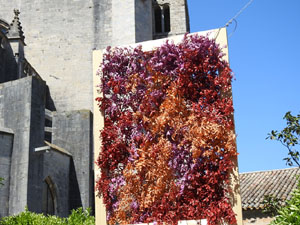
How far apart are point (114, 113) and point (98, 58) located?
1035mm

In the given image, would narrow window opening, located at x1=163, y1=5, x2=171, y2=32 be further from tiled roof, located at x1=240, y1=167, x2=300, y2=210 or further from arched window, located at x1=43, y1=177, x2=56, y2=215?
arched window, located at x1=43, y1=177, x2=56, y2=215

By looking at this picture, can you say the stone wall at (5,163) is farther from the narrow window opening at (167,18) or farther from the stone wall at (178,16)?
the narrow window opening at (167,18)

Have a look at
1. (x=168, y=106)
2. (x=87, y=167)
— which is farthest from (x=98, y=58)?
(x=87, y=167)

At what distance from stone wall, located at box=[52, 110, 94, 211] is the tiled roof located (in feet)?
17.9

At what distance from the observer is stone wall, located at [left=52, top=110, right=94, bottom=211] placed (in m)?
15.7

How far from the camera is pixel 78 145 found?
16.2 m

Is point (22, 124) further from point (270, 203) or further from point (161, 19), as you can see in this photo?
point (161, 19)

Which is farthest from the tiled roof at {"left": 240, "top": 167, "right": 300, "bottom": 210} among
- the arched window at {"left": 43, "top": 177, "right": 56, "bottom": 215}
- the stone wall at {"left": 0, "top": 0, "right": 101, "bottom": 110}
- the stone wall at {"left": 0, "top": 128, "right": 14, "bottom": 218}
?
the stone wall at {"left": 0, "top": 128, "right": 14, "bottom": 218}

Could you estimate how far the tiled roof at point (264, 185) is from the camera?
16.4 m

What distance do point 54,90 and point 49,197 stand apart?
6090 millimetres

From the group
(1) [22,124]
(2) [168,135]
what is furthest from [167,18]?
(2) [168,135]

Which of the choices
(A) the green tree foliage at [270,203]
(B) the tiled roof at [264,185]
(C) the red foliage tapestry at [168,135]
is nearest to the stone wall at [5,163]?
(C) the red foliage tapestry at [168,135]

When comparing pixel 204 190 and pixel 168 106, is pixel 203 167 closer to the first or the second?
pixel 204 190

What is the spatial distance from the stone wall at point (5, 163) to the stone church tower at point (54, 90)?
0.03 metres
